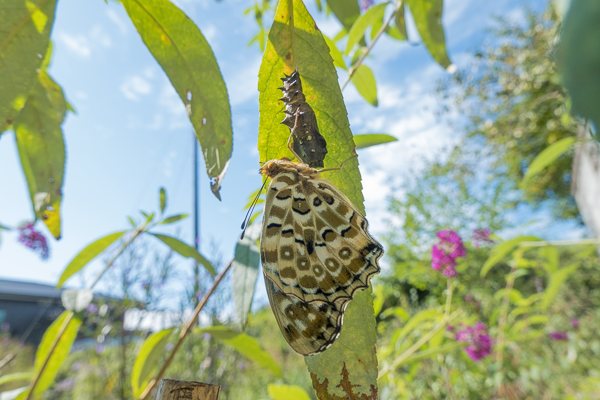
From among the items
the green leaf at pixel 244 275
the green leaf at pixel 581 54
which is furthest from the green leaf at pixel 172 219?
the green leaf at pixel 581 54

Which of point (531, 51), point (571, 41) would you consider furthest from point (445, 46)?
point (531, 51)

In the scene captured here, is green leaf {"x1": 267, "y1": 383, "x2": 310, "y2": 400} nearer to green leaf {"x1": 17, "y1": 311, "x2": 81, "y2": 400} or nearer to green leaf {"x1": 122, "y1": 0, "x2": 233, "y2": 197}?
green leaf {"x1": 17, "y1": 311, "x2": 81, "y2": 400}

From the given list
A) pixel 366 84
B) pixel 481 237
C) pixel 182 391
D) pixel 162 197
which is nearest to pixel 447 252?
pixel 481 237

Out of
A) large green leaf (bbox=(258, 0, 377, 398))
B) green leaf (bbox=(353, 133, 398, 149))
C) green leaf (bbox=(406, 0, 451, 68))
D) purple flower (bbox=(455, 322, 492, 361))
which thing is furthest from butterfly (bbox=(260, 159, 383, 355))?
A: purple flower (bbox=(455, 322, 492, 361))

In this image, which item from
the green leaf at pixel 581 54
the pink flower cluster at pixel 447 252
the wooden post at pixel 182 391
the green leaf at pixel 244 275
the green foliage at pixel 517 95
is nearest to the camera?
the green leaf at pixel 581 54

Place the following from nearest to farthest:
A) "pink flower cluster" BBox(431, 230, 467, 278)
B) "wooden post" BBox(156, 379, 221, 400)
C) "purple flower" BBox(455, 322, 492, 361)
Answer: "wooden post" BBox(156, 379, 221, 400), "pink flower cluster" BBox(431, 230, 467, 278), "purple flower" BBox(455, 322, 492, 361)

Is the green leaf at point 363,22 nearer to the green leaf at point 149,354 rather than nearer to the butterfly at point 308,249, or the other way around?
the butterfly at point 308,249

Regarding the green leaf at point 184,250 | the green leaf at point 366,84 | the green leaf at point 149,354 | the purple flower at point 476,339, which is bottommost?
the purple flower at point 476,339
